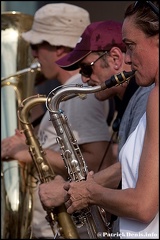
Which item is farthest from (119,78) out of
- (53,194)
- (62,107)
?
(62,107)

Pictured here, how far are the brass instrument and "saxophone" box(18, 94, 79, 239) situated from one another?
1.13ft

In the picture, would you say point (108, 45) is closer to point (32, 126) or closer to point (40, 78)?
point (32, 126)

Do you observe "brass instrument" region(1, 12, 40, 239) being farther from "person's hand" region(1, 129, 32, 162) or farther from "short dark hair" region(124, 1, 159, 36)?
"short dark hair" region(124, 1, 159, 36)

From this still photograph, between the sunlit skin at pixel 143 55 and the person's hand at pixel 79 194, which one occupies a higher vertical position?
the sunlit skin at pixel 143 55

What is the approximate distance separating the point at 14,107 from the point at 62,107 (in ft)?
2.59

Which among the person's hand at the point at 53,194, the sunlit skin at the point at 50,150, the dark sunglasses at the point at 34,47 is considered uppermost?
the dark sunglasses at the point at 34,47

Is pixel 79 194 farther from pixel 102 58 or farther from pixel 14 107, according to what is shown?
pixel 14 107

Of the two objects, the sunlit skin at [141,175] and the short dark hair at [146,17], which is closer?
the sunlit skin at [141,175]

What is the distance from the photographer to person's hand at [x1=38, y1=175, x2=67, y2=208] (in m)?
3.27

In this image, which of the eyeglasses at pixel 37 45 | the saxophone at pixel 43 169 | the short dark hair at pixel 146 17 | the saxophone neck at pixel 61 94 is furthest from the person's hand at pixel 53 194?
the eyeglasses at pixel 37 45

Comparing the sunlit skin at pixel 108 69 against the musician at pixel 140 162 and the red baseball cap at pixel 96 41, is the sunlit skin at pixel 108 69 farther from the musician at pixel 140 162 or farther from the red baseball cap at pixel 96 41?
the musician at pixel 140 162

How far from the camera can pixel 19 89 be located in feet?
15.4

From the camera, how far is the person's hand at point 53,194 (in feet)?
10.7

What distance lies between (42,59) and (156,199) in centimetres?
228
